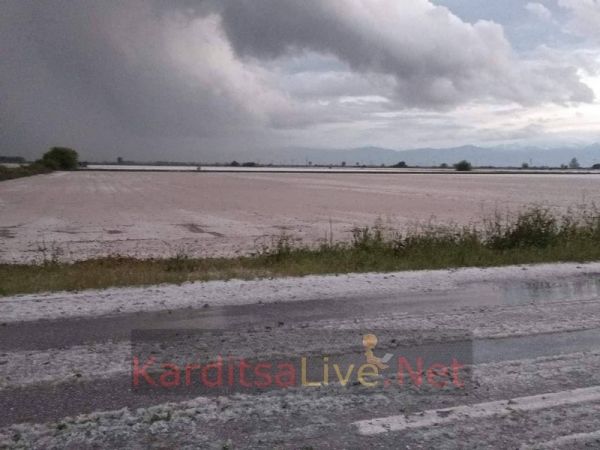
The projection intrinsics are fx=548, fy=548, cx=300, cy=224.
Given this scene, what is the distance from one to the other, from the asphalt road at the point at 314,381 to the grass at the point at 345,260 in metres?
2.78

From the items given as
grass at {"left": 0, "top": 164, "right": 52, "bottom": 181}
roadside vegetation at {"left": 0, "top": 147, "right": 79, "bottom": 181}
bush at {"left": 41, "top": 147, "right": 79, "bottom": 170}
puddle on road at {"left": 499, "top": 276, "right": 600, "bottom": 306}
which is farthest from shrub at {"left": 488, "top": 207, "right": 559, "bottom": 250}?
bush at {"left": 41, "top": 147, "right": 79, "bottom": 170}

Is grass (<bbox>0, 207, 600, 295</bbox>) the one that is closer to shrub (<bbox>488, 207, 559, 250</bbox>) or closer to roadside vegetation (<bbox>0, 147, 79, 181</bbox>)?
shrub (<bbox>488, 207, 559, 250</bbox>)

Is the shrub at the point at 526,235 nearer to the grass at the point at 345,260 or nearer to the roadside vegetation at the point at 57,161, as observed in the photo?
the grass at the point at 345,260

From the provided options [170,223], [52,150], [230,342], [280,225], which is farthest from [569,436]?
[52,150]

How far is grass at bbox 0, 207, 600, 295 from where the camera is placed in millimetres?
10734

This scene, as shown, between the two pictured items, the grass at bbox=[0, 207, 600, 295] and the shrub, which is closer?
the grass at bbox=[0, 207, 600, 295]

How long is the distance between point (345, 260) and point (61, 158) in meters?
157

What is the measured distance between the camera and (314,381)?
18.0 feet

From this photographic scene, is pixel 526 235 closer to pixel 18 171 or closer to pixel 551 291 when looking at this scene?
pixel 551 291

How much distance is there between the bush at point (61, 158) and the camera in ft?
488

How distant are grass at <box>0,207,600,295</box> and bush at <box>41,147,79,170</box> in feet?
485

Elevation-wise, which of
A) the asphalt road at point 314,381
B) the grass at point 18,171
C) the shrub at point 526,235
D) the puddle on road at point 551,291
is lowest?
the puddle on road at point 551,291

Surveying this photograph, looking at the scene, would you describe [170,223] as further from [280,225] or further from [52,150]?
[52,150]

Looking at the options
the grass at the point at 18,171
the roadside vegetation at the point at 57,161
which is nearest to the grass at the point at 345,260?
the grass at the point at 18,171
